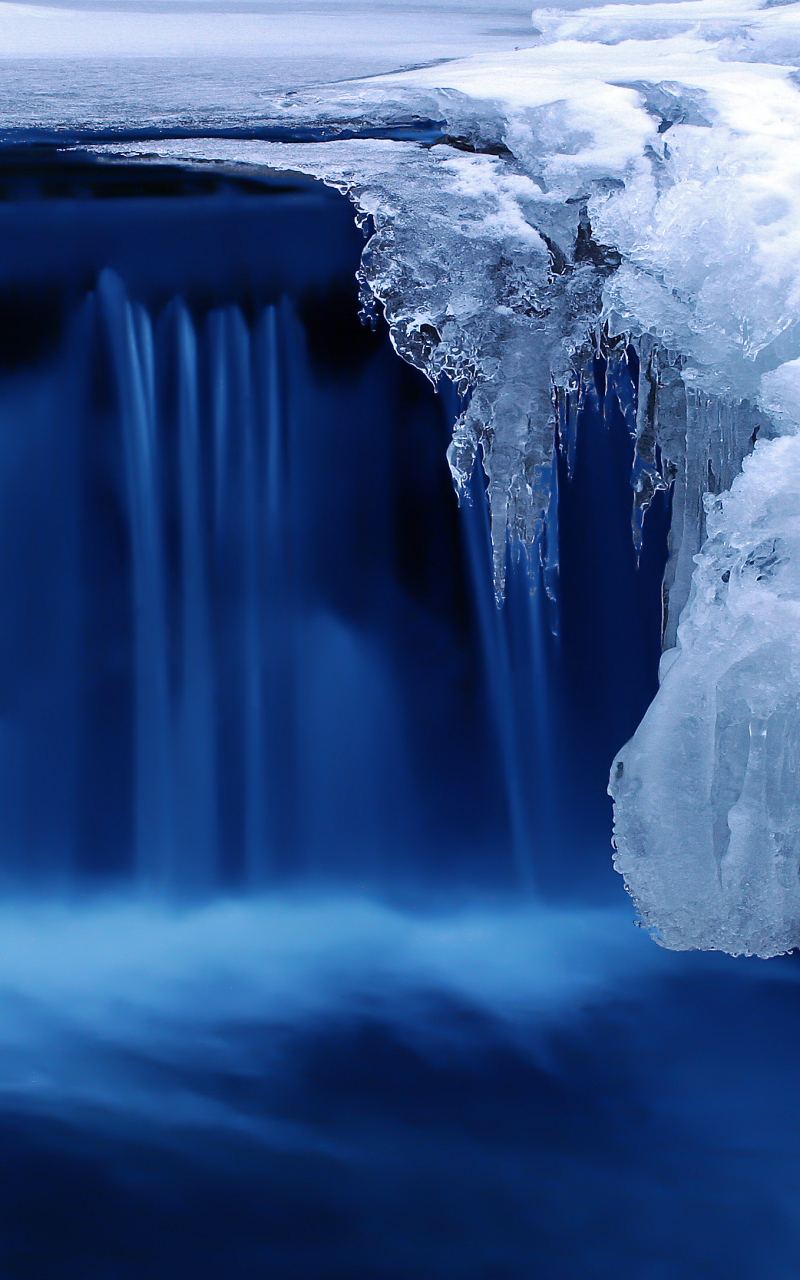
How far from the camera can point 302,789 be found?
339 centimetres

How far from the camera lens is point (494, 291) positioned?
2.62 meters

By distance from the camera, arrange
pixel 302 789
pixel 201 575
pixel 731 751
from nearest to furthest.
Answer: pixel 731 751, pixel 201 575, pixel 302 789

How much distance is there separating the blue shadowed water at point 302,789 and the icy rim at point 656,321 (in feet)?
0.90

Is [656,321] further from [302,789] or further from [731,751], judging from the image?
[302,789]

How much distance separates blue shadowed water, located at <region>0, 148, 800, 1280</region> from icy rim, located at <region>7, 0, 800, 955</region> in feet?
0.90

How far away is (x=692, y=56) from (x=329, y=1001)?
3.15 metres

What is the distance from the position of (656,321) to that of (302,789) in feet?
5.94

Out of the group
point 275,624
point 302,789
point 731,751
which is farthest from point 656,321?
point 302,789

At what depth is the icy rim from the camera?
89.9 inches

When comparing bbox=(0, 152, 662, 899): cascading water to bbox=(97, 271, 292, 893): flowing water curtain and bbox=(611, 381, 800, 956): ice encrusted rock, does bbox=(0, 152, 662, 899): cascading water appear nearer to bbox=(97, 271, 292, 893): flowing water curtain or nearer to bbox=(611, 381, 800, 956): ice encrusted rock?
bbox=(97, 271, 292, 893): flowing water curtain

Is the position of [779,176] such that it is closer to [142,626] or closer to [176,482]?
[176,482]

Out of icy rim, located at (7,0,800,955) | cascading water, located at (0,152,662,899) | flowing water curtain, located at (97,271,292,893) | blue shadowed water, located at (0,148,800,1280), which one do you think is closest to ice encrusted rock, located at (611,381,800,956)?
icy rim, located at (7,0,800,955)

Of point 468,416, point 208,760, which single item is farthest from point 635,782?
point 208,760

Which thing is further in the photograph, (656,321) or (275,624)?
(275,624)
